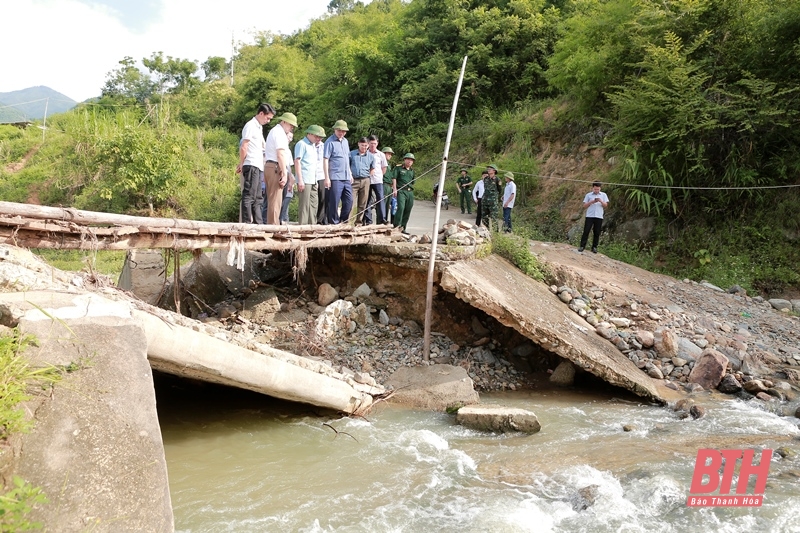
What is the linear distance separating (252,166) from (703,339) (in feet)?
21.9

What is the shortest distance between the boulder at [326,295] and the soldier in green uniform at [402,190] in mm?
1553

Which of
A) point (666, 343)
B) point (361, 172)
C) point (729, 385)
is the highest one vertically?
point (361, 172)

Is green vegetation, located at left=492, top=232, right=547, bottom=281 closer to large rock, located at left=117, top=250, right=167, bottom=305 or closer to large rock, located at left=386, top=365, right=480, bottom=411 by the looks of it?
large rock, located at left=386, top=365, right=480, bottom=411

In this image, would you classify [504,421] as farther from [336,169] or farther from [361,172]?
[361,172]

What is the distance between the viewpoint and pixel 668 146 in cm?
1227

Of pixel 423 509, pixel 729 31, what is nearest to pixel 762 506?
pixel 423 509

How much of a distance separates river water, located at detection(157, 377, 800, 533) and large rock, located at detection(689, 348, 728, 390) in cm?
45

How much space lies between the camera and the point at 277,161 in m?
7.29

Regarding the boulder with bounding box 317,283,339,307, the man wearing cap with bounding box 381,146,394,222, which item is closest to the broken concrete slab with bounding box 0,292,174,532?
the boulder with bounding box 317,283,339,307

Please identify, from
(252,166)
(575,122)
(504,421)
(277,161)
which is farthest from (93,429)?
(575,122)

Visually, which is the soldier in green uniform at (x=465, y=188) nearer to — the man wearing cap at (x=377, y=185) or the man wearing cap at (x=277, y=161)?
the man wearing cap at (x=377, y=185)

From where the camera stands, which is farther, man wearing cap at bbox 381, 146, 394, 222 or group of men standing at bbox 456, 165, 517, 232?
group of men standing at bbox 456, 165, 517, 232

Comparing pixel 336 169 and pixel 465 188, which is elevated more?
pixel 465 188

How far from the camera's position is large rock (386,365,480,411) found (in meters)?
6.61
